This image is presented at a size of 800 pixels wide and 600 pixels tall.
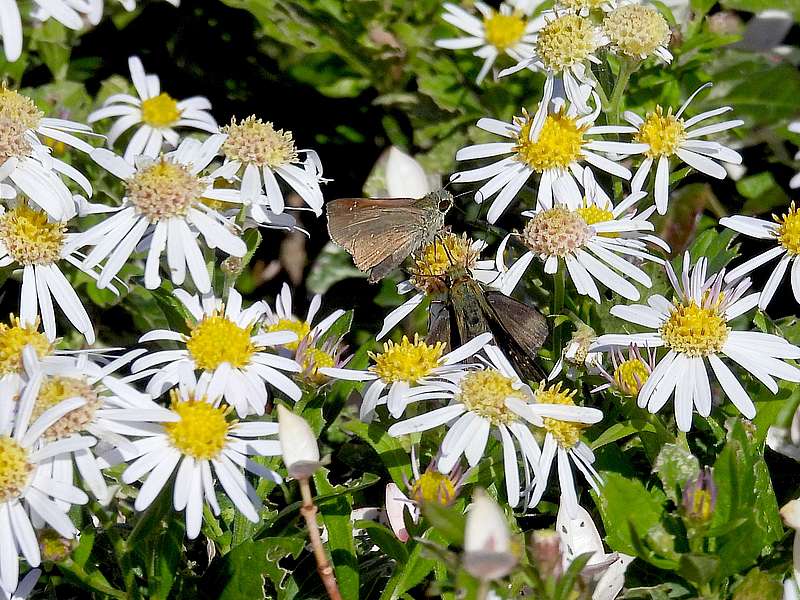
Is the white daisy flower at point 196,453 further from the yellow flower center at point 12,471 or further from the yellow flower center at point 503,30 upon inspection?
the yellow flower center at point 503,30

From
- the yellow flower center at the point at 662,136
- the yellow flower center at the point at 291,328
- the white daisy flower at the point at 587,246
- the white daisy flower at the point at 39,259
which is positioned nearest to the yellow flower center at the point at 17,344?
the white daisy flower at the point at 39,259

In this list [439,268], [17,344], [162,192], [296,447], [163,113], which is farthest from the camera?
[163,113]

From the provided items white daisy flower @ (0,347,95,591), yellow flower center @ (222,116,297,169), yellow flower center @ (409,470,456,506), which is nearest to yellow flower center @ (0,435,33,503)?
white daisy flower @ (0,347,95,591)

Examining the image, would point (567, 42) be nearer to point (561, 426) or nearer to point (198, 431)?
point (561, 426)

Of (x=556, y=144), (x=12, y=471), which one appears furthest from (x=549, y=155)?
(x=12, y=471)

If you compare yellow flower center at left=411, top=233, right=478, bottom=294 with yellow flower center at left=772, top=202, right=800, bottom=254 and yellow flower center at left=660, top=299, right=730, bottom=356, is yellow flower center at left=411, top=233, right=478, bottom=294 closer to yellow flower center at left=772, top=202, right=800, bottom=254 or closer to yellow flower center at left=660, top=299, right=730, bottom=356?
yellow flower center at left=660, top=299, right=730, bottom=356
